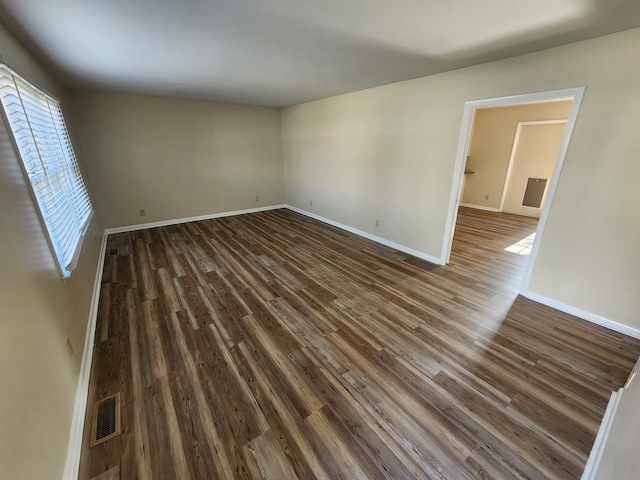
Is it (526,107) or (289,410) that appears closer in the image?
(289,410)

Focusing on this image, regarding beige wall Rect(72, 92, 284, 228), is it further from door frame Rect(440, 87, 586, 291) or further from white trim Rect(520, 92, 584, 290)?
white trim Rect(520, 92, 584, 290)

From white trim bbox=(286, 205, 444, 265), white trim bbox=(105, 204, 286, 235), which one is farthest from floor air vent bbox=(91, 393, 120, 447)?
white trim bbox=(105, 204, 286, 235)

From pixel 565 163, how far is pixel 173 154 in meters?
5.79

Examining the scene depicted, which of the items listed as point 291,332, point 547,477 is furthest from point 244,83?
point 547,477

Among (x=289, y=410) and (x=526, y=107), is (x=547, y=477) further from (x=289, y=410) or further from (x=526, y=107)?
(x=526, y=107)

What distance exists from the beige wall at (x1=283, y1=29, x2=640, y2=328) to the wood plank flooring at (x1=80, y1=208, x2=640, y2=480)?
443 mm

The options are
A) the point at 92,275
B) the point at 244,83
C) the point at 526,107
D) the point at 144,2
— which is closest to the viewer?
the point at 144,2

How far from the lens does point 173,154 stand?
5031 mm

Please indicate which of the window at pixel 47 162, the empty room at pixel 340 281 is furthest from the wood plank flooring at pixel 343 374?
Result: the window at pixel 47 162

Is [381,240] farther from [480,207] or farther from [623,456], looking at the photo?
[480,207]

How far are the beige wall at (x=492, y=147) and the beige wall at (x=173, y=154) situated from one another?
195 inches

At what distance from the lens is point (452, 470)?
4.32ft

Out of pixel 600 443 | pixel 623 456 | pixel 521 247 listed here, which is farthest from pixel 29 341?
pixel 521 247

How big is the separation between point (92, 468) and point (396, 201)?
397 cm
